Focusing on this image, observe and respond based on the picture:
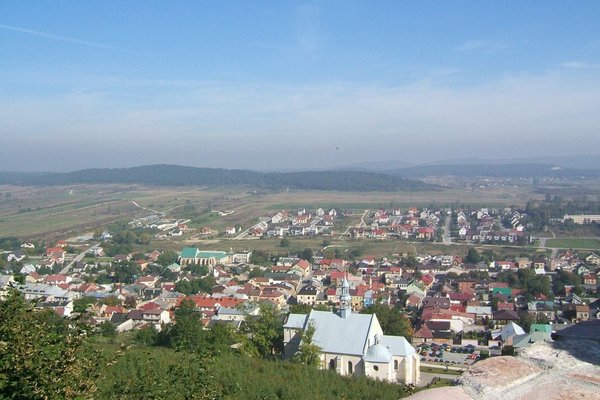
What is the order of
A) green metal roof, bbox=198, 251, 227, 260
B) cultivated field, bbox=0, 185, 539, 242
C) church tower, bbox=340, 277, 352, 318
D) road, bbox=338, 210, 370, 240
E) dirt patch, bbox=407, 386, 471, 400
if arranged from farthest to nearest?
cultivated field, bbox=0, 185, 539, 242 < road, bbox=338, 210, 370, 240 < green metal roof, bbox=198, 251, 227, 260 < church tower, bbox=340, 277, 352, 318 < dirt patch, bbox=407, 386, 471, 400

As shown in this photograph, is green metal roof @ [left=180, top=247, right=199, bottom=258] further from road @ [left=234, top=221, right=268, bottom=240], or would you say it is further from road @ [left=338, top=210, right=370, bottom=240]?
road @ [left=338, top=210, right=370, bottom=240]

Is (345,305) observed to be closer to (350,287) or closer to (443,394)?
(443,394)


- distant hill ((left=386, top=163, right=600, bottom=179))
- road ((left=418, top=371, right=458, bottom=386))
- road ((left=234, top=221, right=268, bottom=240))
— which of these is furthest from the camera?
distant hill ((left=386, top=163, right=600, bottom=179))

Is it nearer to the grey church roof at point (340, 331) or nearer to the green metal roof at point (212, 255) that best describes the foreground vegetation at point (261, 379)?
the grey church roof at point (340, 331)

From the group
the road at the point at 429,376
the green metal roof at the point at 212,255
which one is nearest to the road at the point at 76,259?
the green metal roof at the point at 212,255

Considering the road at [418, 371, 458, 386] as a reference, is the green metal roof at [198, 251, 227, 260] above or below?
below

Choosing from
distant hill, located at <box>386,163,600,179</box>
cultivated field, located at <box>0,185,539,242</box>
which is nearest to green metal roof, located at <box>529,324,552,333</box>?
cultivated field, located at <box>0,185,539,242</box>

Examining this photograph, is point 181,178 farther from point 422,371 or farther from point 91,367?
point 91,367
